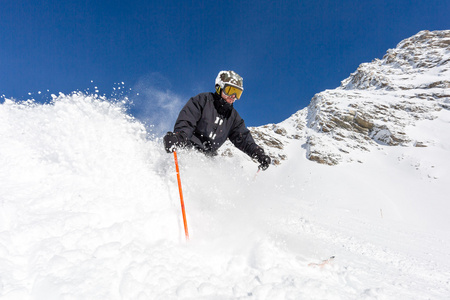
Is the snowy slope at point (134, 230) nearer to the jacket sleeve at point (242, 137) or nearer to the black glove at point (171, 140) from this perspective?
the jacket sleeve at point (242, 137)

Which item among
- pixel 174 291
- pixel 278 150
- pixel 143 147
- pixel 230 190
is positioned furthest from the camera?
pixel 278 150

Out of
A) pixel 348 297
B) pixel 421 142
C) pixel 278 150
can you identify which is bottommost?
pixel 348 297

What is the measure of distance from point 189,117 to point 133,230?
245 cm

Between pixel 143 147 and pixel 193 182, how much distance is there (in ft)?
5.22

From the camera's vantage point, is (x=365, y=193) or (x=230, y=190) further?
(x=365, y=193)

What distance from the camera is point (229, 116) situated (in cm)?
493

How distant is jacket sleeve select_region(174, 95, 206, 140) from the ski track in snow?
65 centimetres

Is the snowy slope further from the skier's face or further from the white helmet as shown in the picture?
the white helmet

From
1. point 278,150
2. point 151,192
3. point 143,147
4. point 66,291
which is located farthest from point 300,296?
point 278,150

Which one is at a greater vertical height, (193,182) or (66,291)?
(193,182)

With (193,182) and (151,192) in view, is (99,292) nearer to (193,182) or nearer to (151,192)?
(151,192)

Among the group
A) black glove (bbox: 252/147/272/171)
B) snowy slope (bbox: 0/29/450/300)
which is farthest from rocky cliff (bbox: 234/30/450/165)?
snowy slope (bbox: 0/29/450/300)

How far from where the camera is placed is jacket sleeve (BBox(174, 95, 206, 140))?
3.98 m

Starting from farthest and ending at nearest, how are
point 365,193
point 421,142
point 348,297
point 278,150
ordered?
point 278,150, point 421,142, point 365,193, point 348,297
